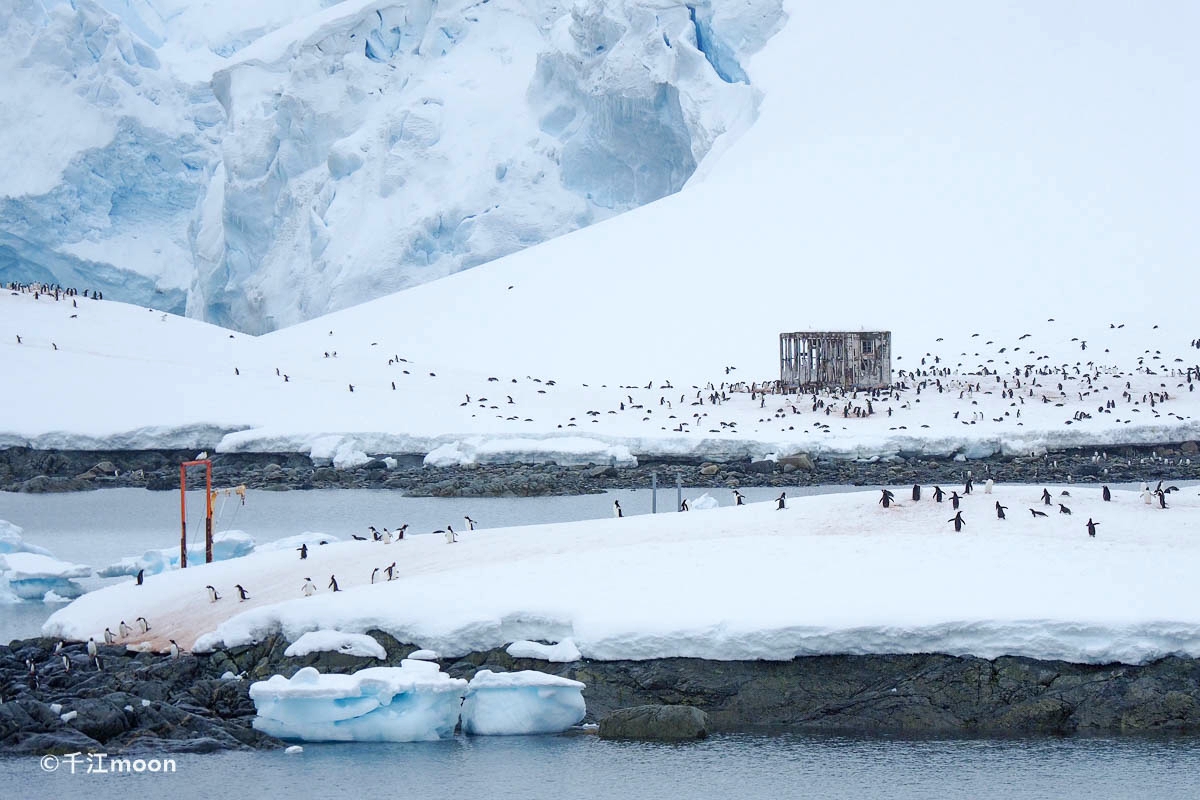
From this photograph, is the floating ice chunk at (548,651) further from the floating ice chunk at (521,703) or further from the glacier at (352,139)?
the glacier at (352,139)

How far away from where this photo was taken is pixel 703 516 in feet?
53.2

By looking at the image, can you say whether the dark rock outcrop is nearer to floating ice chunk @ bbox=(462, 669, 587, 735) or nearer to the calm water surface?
the calm water surface

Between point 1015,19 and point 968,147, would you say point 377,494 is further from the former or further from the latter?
point 1015,19

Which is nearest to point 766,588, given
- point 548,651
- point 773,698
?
point 773,698

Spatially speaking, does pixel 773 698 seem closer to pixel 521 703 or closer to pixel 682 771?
pixel 682 771

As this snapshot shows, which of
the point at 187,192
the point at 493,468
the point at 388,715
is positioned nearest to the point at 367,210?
the point at 187,192

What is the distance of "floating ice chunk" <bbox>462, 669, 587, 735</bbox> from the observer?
1187cm

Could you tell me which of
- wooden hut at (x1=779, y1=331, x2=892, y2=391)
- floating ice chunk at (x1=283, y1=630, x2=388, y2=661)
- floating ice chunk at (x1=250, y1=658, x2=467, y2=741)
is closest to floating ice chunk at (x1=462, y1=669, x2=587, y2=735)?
floating ice chunk at (x1=250, y1=658, x2=467, y2=741)

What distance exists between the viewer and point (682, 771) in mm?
11148

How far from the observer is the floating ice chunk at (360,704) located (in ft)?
38.1

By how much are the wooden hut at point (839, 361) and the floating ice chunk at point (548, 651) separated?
76.6 ft

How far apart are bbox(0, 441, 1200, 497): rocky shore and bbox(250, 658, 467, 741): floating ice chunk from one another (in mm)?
15594

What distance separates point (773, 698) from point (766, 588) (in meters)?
1.04

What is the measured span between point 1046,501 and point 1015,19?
4103 centimetres
